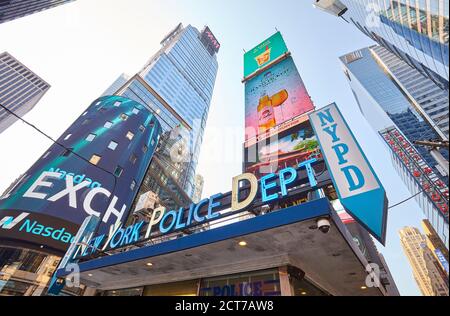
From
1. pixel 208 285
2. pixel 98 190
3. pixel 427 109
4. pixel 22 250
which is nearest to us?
pixel 208 285

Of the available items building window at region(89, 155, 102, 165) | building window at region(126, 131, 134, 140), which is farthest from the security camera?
building window at region(126, 131, 134, 140)

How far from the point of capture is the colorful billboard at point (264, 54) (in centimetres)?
2783

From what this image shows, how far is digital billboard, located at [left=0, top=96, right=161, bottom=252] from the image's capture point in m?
22.9

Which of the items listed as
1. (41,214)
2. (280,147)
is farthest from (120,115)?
(280,147)

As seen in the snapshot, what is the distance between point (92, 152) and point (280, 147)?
27.3 meters

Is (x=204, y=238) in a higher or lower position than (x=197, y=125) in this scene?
lower

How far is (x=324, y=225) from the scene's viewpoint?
19.5 ft

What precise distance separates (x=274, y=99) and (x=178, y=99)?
321ft

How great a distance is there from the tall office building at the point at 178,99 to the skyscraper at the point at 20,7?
31.9 m

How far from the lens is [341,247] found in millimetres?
7195

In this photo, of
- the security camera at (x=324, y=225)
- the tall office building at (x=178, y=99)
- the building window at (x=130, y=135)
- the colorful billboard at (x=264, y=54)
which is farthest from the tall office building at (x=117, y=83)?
the security camera at (x=324, y=225)

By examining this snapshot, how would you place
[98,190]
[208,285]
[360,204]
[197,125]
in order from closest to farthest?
[360,204] → [208,285] → [98,190] → [197,125]

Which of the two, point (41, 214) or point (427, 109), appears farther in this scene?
point (427, 109)
